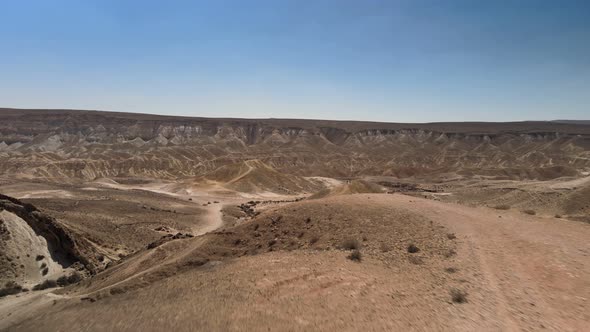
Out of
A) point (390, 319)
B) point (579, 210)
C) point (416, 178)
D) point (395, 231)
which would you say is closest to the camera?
point (390, 319)

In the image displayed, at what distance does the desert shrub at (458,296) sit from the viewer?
10164 millimetres

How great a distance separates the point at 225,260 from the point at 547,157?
116 meters

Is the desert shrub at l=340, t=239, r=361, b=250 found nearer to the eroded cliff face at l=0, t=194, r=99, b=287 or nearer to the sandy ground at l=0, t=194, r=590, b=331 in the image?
the sandy ground at l=0, t=194, r=590, b=331

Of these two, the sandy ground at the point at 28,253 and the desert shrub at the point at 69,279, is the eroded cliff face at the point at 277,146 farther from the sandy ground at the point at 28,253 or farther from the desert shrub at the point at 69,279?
the desert shrub at the point at 69,279

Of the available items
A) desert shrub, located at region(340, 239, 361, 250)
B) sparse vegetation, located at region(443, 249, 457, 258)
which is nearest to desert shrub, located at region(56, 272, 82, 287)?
desert shrub, located at region(340, 239, 361, 250)

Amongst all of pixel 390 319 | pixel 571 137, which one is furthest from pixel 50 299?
pixel 571 137

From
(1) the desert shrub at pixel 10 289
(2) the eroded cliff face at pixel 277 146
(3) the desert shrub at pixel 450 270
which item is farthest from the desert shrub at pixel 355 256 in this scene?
(2) the eroded cliff face at pixel 277 146

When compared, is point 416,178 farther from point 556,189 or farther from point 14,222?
point 14,222

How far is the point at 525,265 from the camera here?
1291cm

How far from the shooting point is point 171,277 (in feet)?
43.8

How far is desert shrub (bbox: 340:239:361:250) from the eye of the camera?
14.4 metres

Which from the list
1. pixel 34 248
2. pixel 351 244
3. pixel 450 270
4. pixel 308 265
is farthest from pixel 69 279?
pixel 450 270

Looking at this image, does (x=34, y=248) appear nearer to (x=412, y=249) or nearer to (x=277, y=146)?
(x=412, y=249)

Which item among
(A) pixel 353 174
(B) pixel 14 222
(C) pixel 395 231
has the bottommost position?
(A) pixel 353 174
